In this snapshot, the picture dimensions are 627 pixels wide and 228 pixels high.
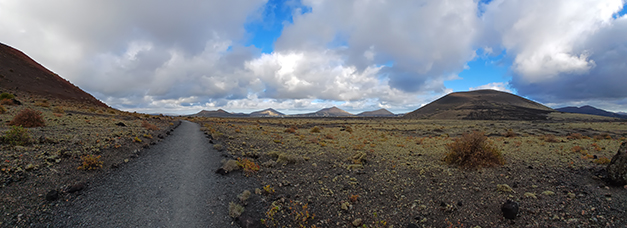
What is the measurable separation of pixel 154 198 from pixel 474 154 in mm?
12386

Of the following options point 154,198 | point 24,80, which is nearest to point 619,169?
point 154,198

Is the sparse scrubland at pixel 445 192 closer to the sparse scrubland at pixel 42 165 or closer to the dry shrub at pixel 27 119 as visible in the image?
the sparse scrubland at pixel 42 165

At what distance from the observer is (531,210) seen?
5.92 metres

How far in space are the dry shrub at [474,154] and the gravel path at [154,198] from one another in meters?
9.21

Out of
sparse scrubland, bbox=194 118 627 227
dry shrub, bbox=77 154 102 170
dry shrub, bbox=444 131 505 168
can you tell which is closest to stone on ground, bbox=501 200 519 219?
sparse scrubland, bbox=194 118 627 227

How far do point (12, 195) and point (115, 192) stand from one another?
2.01 m

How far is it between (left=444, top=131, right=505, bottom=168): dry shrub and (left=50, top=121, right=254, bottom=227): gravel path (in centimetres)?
921

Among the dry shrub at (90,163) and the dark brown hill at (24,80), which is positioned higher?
the dark brown hill at (24,80)

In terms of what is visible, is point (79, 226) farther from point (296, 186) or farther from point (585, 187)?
point (585, 187)

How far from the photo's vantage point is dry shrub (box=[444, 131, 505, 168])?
962 centimetres

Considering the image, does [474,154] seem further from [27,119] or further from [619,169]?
[27,119]

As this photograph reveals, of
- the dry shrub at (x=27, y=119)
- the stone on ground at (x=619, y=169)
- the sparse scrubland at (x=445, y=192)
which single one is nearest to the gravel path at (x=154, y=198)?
the sparse scrubland at (x=445, y=192)

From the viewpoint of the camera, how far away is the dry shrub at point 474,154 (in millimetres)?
9617

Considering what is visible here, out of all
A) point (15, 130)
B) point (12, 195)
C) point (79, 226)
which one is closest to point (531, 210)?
point (79, 226)
